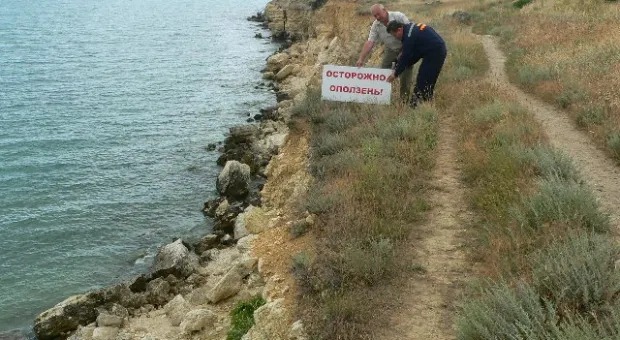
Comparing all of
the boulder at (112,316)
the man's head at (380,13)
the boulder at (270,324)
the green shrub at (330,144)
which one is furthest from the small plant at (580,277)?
the boulder at (112,316)

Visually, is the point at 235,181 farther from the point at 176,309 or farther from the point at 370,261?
the point at 370,261

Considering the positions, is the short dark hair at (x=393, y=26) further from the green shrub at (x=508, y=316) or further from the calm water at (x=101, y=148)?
the calm water at (x=101, y=148)

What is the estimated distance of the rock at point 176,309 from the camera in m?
10.0

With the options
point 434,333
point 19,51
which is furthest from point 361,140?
point 19,51

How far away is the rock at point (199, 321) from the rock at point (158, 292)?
2318 millimetres

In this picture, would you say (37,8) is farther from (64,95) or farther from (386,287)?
(386,287)

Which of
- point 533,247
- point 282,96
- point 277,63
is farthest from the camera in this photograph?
point 277,63

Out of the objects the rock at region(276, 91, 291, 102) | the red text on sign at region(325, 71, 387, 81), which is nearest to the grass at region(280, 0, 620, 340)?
the red text on sign at region(325, 71, 387, 81)

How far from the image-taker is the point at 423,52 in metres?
11.8

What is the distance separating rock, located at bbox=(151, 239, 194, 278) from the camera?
12031 millimetres

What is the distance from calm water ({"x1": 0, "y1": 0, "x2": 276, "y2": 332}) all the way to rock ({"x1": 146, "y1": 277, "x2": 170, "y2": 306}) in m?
2.03

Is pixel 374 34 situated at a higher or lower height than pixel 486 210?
higher

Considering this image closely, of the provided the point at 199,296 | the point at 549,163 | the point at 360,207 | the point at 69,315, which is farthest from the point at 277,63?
A: the point at 549,163

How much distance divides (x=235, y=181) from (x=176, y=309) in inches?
273
